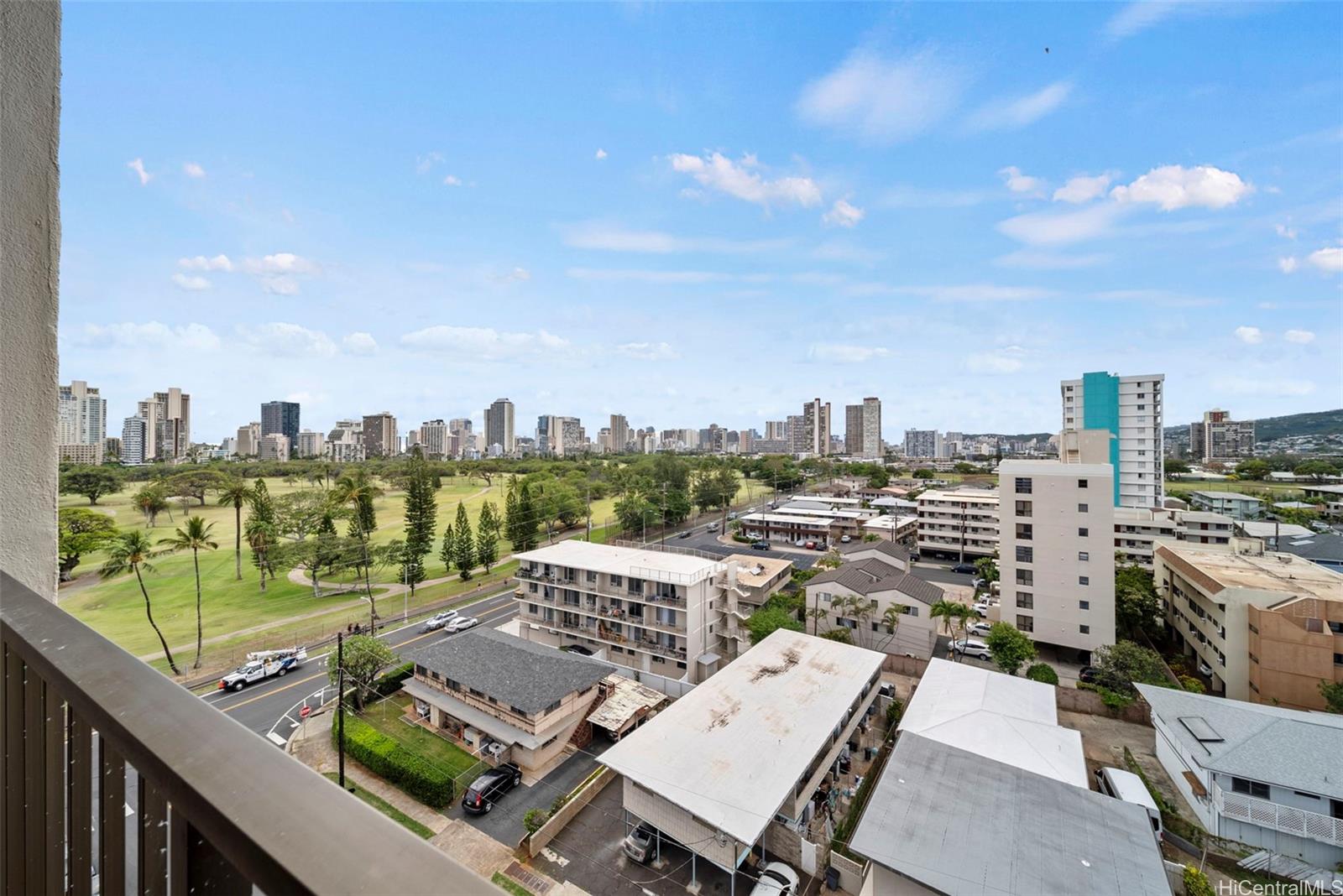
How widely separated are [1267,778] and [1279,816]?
383 mm

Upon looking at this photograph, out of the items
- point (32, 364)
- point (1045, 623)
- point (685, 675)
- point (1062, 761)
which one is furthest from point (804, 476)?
point (32, 364)

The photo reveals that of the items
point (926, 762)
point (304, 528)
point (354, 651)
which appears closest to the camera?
point (926, 762)

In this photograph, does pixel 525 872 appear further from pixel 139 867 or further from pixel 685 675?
pixel 139 867

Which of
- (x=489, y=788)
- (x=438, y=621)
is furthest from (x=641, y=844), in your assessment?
(x=438, y=621)

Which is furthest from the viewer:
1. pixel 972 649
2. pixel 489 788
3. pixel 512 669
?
pixel 972 649

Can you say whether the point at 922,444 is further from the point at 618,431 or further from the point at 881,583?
the point at 881,583

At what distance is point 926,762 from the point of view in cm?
620

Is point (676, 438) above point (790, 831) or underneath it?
above

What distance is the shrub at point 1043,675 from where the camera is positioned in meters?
9.57

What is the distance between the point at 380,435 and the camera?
78.3ft

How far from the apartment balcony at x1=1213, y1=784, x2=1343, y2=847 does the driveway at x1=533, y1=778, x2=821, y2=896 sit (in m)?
4.77

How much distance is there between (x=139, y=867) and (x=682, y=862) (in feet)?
21.9

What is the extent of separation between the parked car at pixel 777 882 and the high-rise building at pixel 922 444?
282ft

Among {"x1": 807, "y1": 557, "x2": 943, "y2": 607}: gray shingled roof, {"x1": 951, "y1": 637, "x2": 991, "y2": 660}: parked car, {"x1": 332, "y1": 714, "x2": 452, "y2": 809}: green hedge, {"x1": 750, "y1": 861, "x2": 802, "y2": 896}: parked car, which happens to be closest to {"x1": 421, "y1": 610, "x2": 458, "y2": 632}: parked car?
{"x1": 332, "y1": 714, "x2": 452, "y2": 809}: green hedge
